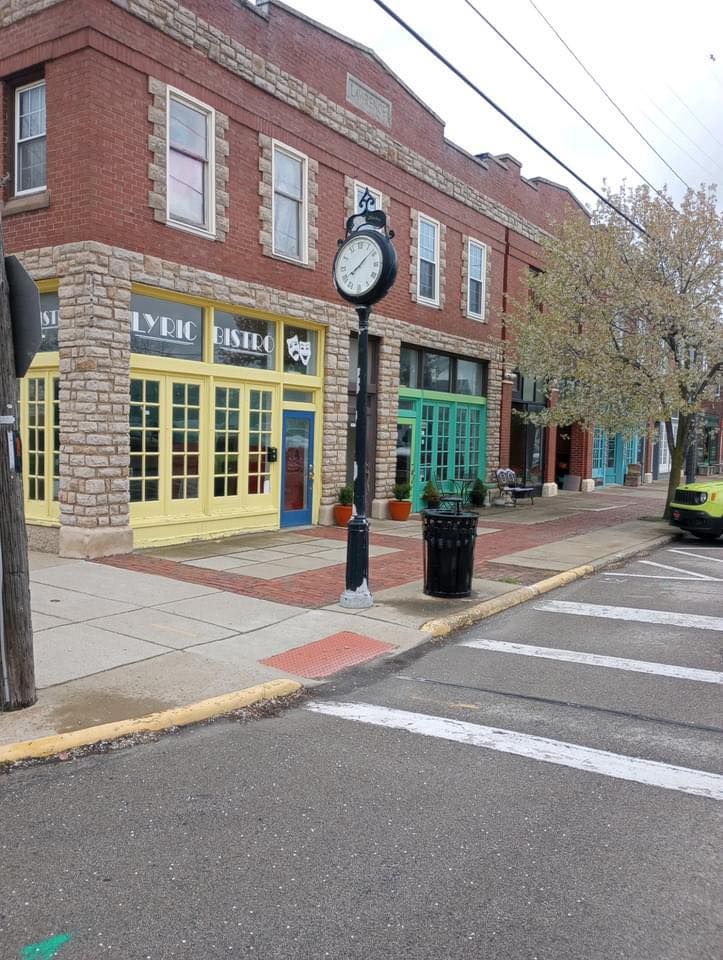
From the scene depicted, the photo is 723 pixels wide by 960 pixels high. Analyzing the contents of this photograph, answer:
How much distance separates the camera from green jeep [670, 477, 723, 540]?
1429cm

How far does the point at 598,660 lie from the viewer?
6762 millimetres

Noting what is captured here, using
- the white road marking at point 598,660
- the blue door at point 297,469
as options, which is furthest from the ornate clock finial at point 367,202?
the blue door at point 297,469

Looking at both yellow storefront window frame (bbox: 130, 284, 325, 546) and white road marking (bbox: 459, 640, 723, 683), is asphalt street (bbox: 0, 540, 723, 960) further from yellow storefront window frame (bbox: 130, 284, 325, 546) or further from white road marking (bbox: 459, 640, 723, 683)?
yellow storefront window frame (bbox: 130, 284, 325, 546)

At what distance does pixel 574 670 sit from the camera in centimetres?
647

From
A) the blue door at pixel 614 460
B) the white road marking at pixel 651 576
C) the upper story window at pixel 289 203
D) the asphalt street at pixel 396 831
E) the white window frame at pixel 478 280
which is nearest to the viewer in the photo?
the asphalt street at pixel 396 831

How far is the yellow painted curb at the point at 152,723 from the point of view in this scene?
457 cm

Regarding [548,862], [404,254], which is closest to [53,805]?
[548,862]

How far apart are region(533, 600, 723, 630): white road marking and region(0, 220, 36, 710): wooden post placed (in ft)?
18.5

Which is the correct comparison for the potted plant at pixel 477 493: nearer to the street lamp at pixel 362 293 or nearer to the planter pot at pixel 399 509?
the planter pot at pixel 399 509

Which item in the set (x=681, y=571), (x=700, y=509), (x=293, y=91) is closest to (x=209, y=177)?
(x=293, y=91)

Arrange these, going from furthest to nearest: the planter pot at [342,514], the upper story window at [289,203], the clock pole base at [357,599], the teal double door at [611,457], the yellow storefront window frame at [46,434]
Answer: the teal double door at [611,457] < the planter pot at [342,514] < the upper story window at [289,203] < the yellow storefront window frame at [46,434] < the clock pole base at [357,599]

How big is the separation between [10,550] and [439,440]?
14.7m

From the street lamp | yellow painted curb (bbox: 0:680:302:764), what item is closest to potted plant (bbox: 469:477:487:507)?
the street lamp

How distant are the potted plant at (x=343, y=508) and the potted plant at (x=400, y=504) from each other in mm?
1621
